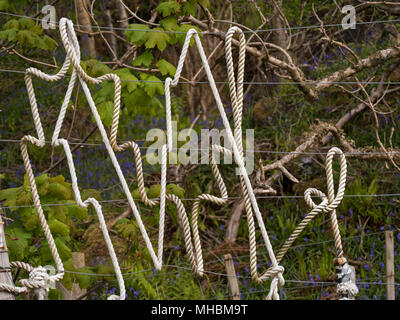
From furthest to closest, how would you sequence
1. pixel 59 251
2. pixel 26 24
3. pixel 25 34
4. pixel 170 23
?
pixel 26 24, pixel 25 34, pixel 170 23, pixel 59 251

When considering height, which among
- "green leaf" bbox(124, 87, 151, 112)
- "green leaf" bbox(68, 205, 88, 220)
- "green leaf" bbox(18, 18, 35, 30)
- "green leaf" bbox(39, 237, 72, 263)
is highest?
"green leaf" bbox(18, 18, 35, 30)

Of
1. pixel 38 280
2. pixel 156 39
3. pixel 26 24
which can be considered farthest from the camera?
pixel 26 24

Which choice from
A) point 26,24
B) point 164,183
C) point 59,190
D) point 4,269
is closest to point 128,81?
point 59,190

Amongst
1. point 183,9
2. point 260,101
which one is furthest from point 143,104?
point 260,101

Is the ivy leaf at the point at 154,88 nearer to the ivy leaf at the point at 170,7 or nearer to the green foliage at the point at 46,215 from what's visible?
the ivy leaf at the point at 170,7

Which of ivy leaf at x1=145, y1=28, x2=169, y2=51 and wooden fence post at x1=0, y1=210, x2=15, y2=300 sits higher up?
ivy leaf at x1=145, y1=28, x2=169, y2=51

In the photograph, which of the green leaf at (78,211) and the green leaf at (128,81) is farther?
the green leaf at (128,81)

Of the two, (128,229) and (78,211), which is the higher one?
(78,211)

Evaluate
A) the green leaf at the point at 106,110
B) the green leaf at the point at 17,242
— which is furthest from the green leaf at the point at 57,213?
the green leaf at the point at 106,110

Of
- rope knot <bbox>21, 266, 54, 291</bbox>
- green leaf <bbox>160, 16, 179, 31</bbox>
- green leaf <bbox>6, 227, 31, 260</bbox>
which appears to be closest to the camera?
rope knot <bbox>21, 266, 54, 291</bbox>

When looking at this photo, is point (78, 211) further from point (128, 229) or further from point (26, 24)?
point (26, 24)

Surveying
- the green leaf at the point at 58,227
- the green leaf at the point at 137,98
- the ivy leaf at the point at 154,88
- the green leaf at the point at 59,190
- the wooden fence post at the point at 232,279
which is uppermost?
the ivy leaf at the point at 154,88

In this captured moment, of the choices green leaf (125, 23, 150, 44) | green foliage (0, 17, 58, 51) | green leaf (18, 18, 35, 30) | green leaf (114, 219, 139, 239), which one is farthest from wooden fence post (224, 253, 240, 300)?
green leaf (18, 18, 35, 30)

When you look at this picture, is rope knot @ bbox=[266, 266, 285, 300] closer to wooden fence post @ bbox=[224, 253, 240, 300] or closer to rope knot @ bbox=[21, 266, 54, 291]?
rope knot @ bbox=[21, 266, 54, 291]
